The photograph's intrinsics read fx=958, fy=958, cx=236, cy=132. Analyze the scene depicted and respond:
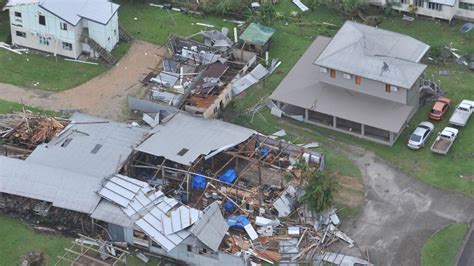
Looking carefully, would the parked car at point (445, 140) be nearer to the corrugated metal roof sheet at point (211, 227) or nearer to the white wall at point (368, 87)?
the white wall at point (368, 87)

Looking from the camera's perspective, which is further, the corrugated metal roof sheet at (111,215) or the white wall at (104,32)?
the white wall at (104,32)

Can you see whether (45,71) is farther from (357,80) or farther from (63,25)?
(357,80)

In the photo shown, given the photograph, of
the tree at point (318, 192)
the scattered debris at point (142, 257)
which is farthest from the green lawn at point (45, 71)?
the tree at point (318, 192)

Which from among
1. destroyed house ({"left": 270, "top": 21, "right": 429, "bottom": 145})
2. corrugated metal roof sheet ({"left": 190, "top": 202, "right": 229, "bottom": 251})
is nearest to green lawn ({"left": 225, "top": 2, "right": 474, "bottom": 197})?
destroyed house ({"left": 270, "top": 21, "right": 429, "bottom": 145})

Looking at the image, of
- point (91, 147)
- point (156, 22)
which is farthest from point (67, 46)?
point (91, 147)

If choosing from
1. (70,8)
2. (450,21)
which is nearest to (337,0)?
(450,21)

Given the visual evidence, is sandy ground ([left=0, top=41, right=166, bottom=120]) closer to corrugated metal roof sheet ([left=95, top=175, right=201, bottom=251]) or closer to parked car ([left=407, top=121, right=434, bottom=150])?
corrugated metal roof sheet ([left=95, top=175, right=201, bottom=251])

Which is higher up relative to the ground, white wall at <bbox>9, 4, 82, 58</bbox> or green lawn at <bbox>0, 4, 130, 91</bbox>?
white wall at <bbox>9, 4, 82, 58</bbox>
